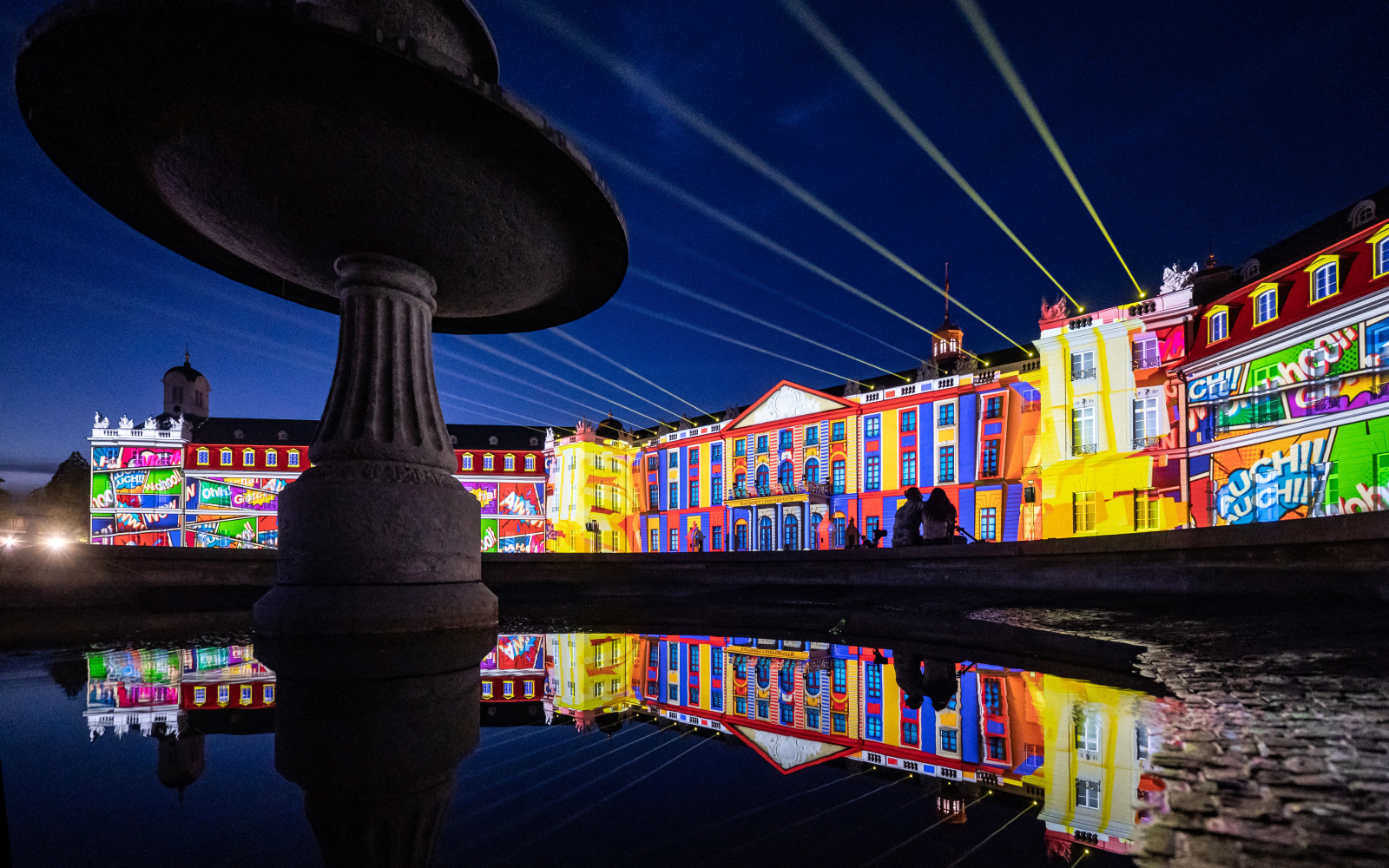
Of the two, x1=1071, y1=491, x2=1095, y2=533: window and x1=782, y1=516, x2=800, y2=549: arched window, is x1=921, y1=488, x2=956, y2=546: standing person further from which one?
x1=782, y1=516, x2=800, y2=549: arched window

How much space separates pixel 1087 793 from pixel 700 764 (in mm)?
1277

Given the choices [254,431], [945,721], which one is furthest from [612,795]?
[254,431]

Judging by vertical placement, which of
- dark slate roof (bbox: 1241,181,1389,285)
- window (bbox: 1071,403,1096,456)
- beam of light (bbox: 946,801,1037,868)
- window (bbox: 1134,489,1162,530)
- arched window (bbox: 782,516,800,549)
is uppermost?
dark slate roof (bbox: 1241,181,1389,285)

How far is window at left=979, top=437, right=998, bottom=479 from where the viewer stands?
27641 millimetres

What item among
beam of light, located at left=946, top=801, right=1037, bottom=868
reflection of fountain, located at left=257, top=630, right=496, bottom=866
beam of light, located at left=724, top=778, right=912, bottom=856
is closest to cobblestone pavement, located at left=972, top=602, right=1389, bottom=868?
beam of light, located at left=946, top=801, right=1037, bottom=868

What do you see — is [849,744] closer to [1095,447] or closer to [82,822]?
[82,822]

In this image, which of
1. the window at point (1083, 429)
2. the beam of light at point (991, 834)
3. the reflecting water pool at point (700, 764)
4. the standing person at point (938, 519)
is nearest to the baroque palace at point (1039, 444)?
→ the window at point (1083, 429)

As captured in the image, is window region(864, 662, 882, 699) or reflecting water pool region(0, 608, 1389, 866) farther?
window region(864, 662, 882, 699)

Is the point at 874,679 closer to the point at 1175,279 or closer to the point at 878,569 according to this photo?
the point at 878,569

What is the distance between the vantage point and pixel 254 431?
60562 mm

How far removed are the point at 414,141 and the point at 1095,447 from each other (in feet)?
81.8

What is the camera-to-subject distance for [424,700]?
3.36 metres

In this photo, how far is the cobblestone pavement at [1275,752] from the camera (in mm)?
1442

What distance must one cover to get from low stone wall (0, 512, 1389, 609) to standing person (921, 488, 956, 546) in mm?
1119
